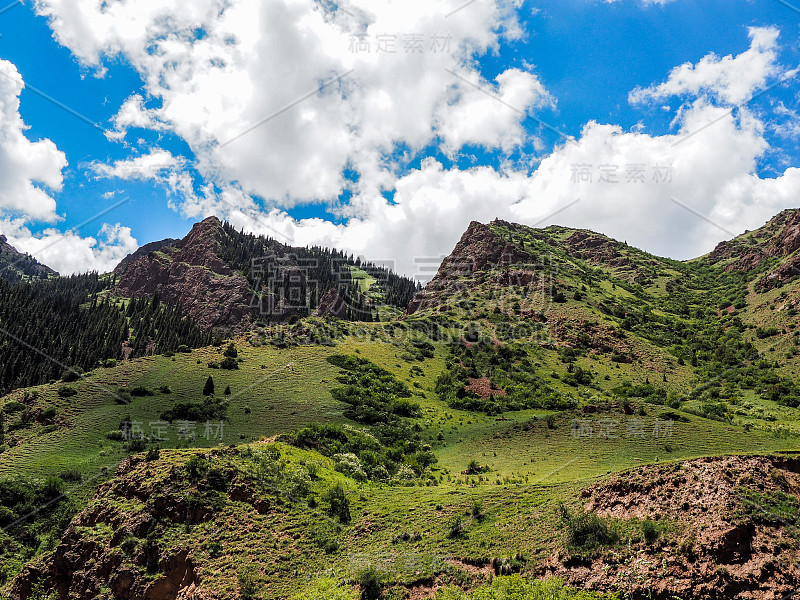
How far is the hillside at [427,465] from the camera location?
50.5 ft

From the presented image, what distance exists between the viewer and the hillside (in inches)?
607

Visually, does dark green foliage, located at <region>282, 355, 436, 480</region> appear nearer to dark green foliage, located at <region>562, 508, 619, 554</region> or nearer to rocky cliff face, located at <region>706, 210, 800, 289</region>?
dark green foliage, located at <region>562, 508, 619, 554</region>

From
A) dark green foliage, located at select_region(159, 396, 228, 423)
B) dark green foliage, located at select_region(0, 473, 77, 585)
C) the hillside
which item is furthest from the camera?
dark green foliage, located at select_region(159, 396, 228, 423)

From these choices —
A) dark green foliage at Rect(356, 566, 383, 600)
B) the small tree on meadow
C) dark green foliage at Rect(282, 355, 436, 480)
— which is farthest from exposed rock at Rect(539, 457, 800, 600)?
the small tree on meadow

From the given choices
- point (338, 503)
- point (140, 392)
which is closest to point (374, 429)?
point (338, 503)

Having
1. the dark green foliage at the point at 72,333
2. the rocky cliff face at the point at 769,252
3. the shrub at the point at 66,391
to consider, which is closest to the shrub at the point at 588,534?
the shrub at the point at 66,391

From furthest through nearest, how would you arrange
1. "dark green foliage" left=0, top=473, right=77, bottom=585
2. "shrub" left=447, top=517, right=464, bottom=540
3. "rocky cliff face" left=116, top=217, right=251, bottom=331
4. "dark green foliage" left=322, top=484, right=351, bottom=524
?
"rocky cliff face" left=116, top=217, right=251, bottom=331 → "dark green foliage" left=0, top=473, right=77, bottom=585 → "dark green foliage" left=322, top=484, right=351, bottom=524 → "shrub" left=447, top=517, right=464, bottom=540

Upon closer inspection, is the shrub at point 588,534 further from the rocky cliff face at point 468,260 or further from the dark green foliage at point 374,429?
the rocky cliff face at point 468,260

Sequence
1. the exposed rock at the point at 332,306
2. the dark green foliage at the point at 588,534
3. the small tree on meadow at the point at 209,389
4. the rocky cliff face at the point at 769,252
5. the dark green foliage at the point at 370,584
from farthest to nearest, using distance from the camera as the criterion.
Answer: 1. the exposed rock at the point at 332,306
2. the rocky cliff face at the point at 769,252
3. the small tree on meadow at the point at 209,389
4. the dark green foliage at the point at 370,584
5. the dark green foliage at the point at 588,534

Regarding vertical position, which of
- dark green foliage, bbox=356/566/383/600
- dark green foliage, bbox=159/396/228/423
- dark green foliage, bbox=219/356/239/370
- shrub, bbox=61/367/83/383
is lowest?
dark green foliage, bbox=356/566/383/600

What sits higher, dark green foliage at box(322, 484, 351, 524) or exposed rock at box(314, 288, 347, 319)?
exposed rock at box(314, 288, 347, 319)

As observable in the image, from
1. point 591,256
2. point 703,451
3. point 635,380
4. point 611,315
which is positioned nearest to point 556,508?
point 703,451

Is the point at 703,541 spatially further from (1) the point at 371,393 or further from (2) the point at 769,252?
(2) the point at 769,252

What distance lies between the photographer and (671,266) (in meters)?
151
